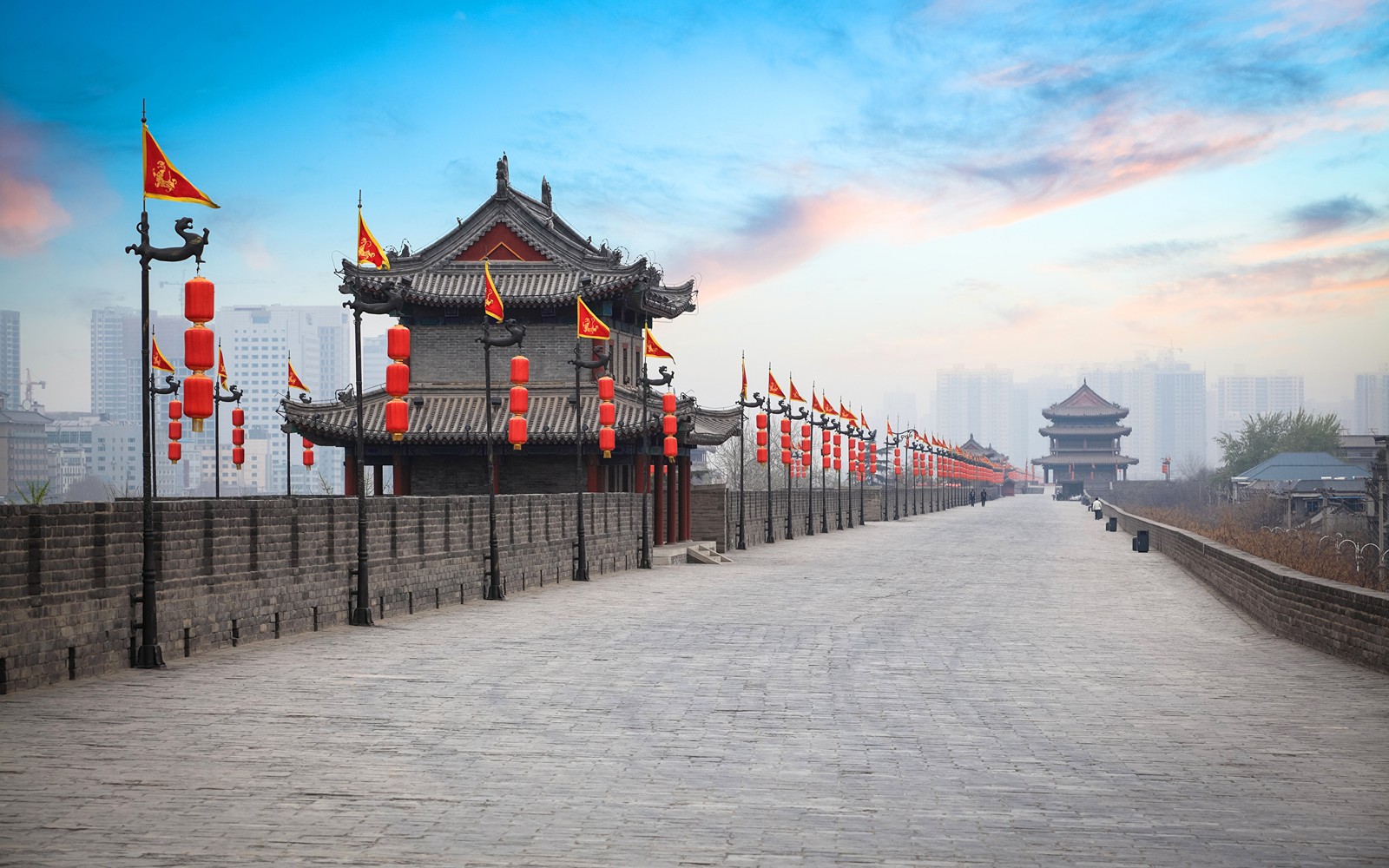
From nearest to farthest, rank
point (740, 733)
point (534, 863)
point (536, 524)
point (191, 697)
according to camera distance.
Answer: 1. point (534, 863)
2. point (740, 733)
3. point (191, 697)
4. point (536, 524)

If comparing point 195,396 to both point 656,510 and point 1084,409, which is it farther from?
point 1084,409

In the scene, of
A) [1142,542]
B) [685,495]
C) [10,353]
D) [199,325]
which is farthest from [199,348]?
[10,353]

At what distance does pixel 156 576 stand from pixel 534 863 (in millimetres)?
8922

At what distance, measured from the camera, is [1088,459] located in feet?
507

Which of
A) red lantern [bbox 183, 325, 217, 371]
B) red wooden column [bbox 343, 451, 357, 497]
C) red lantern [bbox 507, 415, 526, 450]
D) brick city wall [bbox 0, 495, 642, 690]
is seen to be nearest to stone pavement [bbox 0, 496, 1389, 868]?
brick city wall [bbox 0, 495, 642, 690]

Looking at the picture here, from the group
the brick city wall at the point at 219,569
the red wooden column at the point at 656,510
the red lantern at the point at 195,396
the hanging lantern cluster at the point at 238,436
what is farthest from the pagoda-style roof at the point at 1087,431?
the red lantern at the point at 195,396

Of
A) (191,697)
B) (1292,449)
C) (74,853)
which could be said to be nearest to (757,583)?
(191,697)

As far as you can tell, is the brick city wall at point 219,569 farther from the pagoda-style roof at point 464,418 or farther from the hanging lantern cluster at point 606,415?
the pagoda-style roof at point 464,418

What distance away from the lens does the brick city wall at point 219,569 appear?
11672mm

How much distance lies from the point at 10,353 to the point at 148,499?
192058mm

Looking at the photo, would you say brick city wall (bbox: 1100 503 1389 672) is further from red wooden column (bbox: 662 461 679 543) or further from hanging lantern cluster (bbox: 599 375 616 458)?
red wooden column (bbox: 662 461 679 543)

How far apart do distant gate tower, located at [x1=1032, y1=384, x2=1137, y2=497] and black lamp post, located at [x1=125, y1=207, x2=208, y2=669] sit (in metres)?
147

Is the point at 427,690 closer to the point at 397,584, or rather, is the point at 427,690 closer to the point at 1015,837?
the point at 1015,837

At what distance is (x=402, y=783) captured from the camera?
7.89 m
